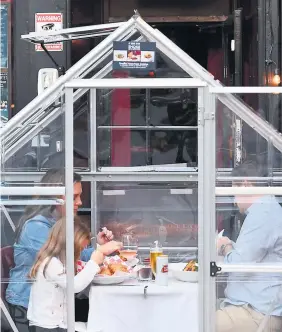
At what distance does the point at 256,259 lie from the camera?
4.24 m

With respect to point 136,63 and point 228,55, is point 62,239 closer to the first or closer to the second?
point 136,63

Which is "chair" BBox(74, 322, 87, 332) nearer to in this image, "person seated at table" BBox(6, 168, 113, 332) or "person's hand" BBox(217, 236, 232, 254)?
"person seated at table" BBox(6, 168, 113, 332)

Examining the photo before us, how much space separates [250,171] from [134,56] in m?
0.88

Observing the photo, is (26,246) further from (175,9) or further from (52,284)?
(175,9)

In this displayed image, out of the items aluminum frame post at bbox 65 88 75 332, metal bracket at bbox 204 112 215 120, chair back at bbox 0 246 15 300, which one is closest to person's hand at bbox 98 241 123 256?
aluminum frame post at bbox 65 88 75 332

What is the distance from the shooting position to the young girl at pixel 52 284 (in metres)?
4.24

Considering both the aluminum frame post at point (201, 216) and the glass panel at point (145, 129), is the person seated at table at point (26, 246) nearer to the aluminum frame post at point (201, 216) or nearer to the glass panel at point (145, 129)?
the aluminum frame post at point (201, 216)

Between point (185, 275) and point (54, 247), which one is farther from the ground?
point (54, 247)

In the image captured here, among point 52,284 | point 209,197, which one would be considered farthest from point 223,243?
point 52,284

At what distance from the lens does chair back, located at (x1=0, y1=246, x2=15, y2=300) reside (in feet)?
14.1

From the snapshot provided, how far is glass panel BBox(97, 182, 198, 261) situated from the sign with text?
55.5 inches

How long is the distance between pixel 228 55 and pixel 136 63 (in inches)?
143

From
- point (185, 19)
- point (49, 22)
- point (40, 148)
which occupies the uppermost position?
point (185, 19)

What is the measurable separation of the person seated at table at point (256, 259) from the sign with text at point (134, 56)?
802 millimetres
